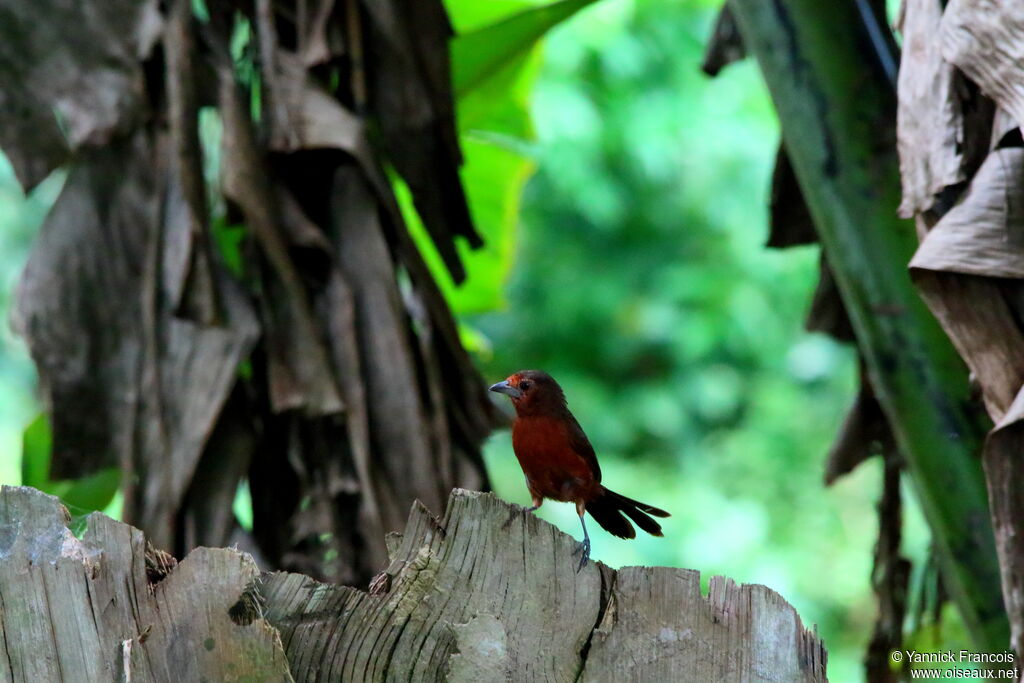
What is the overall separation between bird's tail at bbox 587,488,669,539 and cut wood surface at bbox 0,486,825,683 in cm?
118

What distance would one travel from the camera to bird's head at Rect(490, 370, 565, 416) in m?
2.59

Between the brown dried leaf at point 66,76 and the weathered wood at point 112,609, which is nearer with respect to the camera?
the weathered wood at point 112,609

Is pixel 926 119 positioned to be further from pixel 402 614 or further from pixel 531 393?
pixel 402 614

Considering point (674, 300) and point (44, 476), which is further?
point (674, 300)

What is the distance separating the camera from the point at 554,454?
251 cm

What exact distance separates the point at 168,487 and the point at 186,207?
70 centimetres

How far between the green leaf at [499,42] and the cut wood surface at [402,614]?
2007mm

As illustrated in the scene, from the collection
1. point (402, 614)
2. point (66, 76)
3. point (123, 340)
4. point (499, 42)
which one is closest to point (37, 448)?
point (123, 340)

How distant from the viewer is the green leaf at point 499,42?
10.2 ft

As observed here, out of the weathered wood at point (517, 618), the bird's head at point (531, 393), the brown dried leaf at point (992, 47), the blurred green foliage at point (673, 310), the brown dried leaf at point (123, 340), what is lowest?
the blurred green foliage at point (673, 310)

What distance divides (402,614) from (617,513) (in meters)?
1.36

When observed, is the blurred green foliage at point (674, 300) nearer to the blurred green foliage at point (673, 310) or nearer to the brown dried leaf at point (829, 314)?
the blurred green foliage at point (673, 310)

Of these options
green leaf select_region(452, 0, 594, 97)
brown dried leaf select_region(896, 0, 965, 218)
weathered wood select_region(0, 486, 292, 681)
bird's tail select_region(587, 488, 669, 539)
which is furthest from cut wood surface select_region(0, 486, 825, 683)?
green leaf select_region(452, 0, 594, 97)

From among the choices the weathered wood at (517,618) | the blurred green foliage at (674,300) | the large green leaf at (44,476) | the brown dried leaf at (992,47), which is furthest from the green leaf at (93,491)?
the blurred green foliage at (674,300)
